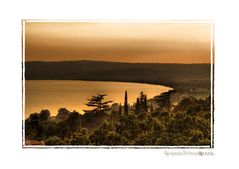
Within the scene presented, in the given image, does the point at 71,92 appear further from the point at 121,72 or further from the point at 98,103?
the point at 121,72

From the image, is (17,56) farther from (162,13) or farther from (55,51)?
(162,13)

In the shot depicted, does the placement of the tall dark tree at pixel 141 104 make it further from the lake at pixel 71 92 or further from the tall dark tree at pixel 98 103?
the tall dark tree at pixel 98 103

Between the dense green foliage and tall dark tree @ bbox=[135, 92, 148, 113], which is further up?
tall dark tree @ bbox=[135, 92, 148, 113]

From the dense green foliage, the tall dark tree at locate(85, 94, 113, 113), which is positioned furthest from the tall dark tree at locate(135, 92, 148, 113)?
the tall dark tree at locate(85, 94, 113, 113)

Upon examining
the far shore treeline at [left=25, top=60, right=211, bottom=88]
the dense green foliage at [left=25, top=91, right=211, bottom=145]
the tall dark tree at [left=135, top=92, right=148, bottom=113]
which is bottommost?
the dense green foliage at [left=25, top=91, right=211, bottom=145]

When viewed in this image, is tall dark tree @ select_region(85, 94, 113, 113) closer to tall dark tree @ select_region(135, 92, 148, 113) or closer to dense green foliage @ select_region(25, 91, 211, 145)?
dense green foliage @ select_region(25, 91, 211, 145)
